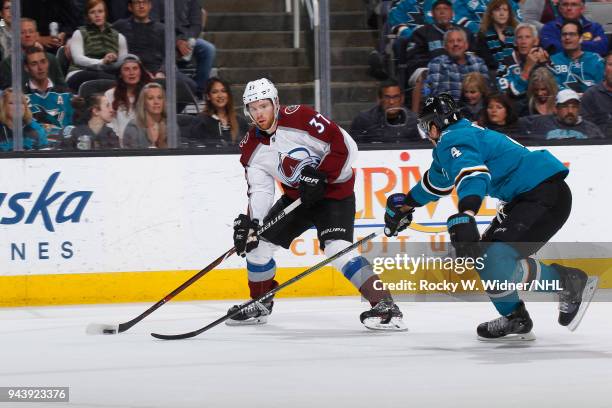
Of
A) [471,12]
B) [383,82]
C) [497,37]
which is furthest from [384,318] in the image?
[471,12]

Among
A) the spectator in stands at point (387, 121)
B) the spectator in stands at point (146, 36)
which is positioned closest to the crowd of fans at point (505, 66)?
the spectator in stands at point (387, 121)

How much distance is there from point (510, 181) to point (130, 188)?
2.59 meters

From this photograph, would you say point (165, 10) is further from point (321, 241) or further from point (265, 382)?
point (265, 382)

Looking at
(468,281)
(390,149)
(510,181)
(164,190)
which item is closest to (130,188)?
(164,190)

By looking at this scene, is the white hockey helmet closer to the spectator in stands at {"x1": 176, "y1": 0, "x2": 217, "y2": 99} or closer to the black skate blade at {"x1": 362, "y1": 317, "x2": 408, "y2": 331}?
the black skate blade at {"x1": 362, "y1": 317, "x2": 408, "y2": 331}

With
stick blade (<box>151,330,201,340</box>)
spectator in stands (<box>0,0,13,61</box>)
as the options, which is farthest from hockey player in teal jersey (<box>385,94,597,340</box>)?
spectator in stands (<box>0,0,13,61</box>)

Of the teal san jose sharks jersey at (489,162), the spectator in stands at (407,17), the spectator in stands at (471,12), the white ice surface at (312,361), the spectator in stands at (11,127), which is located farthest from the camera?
the spectator in stands at (471,12)

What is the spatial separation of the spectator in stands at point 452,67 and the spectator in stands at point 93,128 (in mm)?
1850

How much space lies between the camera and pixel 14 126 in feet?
21.7

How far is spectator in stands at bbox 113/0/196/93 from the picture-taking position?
22.3 ft

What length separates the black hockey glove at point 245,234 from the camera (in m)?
5.38

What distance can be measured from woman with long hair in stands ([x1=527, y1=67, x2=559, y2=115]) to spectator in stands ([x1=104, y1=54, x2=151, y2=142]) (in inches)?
89.6

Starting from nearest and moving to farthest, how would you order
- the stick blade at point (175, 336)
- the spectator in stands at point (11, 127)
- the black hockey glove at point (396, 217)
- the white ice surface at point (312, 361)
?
the white ice surface at point (312, 361)
the black hockey glove at point (396, 217)
the stick blade at point (175, 336)
the spectator in stands at point (11, 127)

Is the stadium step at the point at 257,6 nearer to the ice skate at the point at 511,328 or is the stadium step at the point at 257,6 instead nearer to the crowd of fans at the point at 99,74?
the crowd of fans at the point at 99,74
